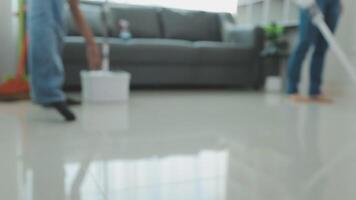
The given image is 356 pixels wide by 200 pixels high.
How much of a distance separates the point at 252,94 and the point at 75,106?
150cm

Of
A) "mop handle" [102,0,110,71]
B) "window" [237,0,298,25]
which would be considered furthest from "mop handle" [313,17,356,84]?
"window" [237,0,298,25]

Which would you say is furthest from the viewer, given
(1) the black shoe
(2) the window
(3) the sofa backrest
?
(2) the window

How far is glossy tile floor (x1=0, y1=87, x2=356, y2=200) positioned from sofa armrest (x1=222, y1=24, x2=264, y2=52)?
1.22 m

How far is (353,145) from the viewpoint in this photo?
1.37 m

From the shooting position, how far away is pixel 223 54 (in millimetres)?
3135

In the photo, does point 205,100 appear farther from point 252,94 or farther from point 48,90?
point 48,90

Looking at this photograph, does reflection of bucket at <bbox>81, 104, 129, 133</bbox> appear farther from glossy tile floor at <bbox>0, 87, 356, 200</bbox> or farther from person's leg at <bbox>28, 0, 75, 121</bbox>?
person's leg at <bbox>28, 0, 75, 121</bbox>

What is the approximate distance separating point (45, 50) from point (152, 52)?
4.74 feet

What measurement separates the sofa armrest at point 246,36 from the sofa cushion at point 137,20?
69 cm

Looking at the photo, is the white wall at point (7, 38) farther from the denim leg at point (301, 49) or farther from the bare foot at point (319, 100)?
the bare foot at point (319, 100)

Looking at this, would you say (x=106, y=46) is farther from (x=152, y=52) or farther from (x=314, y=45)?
(x=314, y=45)

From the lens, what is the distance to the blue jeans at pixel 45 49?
1.49 metres

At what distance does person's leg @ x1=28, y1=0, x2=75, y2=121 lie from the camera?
1.49 m

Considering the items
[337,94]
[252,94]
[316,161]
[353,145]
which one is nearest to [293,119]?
[353,145]
